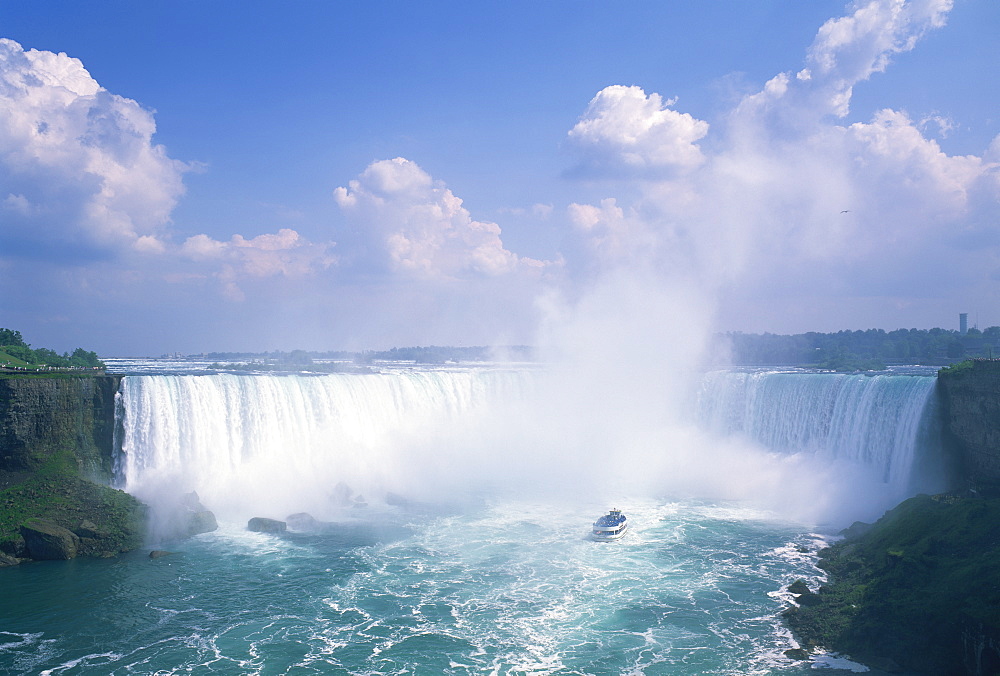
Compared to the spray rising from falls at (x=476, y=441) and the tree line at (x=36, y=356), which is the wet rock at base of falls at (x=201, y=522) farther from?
the tree line at (x=36, y=356)

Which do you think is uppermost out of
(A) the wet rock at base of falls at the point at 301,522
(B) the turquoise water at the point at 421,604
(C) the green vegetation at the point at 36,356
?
(C) the green vegetation at the point at 36,356

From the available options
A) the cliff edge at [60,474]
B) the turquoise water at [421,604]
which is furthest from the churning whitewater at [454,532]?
the cliff edge at [60,474]

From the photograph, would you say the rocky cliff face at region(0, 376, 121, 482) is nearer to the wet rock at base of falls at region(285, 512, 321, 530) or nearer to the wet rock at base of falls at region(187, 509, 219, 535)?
the wet rock at base of falls at region(187, 509, 219, 535)

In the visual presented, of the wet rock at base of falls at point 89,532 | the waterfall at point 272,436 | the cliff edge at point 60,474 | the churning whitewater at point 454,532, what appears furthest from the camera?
the waterfall at point 272,436

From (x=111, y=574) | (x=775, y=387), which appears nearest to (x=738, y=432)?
(x=775, y=387)

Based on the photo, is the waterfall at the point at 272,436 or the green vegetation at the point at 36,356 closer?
the waterfall at the point at 272,436

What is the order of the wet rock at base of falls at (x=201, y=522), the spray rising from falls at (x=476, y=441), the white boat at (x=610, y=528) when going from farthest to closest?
the spray rising from falls at (x=476, y=441) → the wet rock at base of falls at (x=201, y=522) → the white boat at (x=610, y=528)

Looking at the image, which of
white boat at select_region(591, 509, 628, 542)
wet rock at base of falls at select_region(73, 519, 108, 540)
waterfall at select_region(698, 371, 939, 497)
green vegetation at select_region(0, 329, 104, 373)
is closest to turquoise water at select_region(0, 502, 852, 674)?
white boat at select_region(591, 509, 628, 542)
